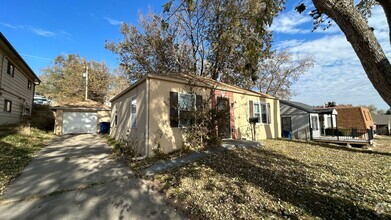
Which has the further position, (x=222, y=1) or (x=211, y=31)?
(x=211, y=31)

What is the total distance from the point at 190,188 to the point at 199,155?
2709mm

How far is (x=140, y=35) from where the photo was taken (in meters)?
18.6

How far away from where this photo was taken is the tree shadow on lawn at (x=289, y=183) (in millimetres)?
3725

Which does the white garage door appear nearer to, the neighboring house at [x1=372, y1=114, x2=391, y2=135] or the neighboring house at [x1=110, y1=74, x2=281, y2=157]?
the neighboring house at [x1=110, y1=74, x2=281, y2=157]

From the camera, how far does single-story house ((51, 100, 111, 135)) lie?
53.4 ft

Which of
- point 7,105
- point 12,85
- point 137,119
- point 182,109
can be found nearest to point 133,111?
point 137,119

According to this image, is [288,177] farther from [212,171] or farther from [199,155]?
[199,155]

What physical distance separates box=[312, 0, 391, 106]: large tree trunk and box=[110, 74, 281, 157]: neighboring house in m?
6.09

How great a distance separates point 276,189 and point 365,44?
133 inches

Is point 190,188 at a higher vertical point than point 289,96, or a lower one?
lower

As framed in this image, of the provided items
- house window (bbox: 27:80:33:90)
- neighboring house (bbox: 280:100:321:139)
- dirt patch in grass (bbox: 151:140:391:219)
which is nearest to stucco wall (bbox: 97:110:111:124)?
house window (bbox: 27:80:33:90)

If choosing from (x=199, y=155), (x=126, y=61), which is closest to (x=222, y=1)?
(x=126, y=61)

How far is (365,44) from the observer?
260 cm

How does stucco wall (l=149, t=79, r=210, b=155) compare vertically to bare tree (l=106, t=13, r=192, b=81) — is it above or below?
below
